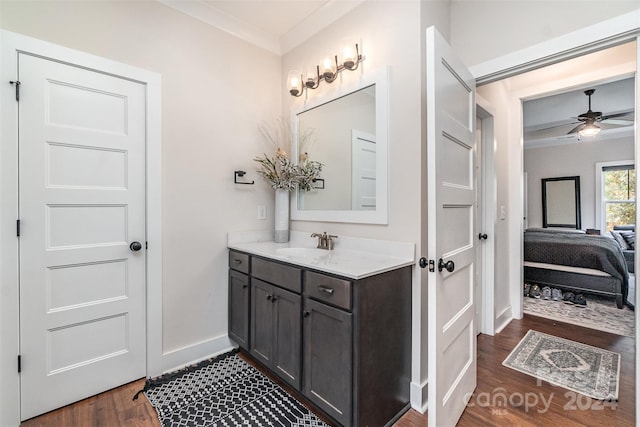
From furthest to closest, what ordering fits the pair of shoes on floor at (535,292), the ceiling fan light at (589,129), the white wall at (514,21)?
the ceiling fan light at (589,129) → the pair of shoes on floor at (535,292) → the white wall at (514,21)

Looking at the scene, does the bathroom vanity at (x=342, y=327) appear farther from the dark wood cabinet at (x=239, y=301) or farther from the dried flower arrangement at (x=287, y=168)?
the dried flower arrangement at (x=287, y=168)

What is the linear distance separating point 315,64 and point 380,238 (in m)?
1.56

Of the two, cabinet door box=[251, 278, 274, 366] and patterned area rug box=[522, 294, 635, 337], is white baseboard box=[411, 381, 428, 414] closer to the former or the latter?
cabinet door box=[251, 278, 274, 366]

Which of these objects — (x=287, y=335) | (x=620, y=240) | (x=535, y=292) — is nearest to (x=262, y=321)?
(x=287, y=335)

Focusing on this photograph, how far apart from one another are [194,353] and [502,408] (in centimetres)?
214

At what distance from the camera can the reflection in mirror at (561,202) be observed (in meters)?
6.23

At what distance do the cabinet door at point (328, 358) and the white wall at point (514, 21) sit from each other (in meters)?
1.86

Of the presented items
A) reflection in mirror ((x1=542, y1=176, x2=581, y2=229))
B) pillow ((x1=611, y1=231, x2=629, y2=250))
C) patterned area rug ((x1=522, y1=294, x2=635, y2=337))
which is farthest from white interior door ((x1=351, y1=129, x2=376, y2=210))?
reflection in mirror ((x1=542, y1=176, x2=581, y2=229))

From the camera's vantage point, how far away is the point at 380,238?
1948 mm

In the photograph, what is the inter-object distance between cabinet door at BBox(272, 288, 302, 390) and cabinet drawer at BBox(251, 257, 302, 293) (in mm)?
49

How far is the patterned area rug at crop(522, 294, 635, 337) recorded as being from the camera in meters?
2.88

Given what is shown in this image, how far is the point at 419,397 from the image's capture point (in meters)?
1.73

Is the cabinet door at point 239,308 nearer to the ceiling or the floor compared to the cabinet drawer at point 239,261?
nearer to the floor

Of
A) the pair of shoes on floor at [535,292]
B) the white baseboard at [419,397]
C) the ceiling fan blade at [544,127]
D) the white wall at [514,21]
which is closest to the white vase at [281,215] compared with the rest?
the white baseboard at [419,397]
